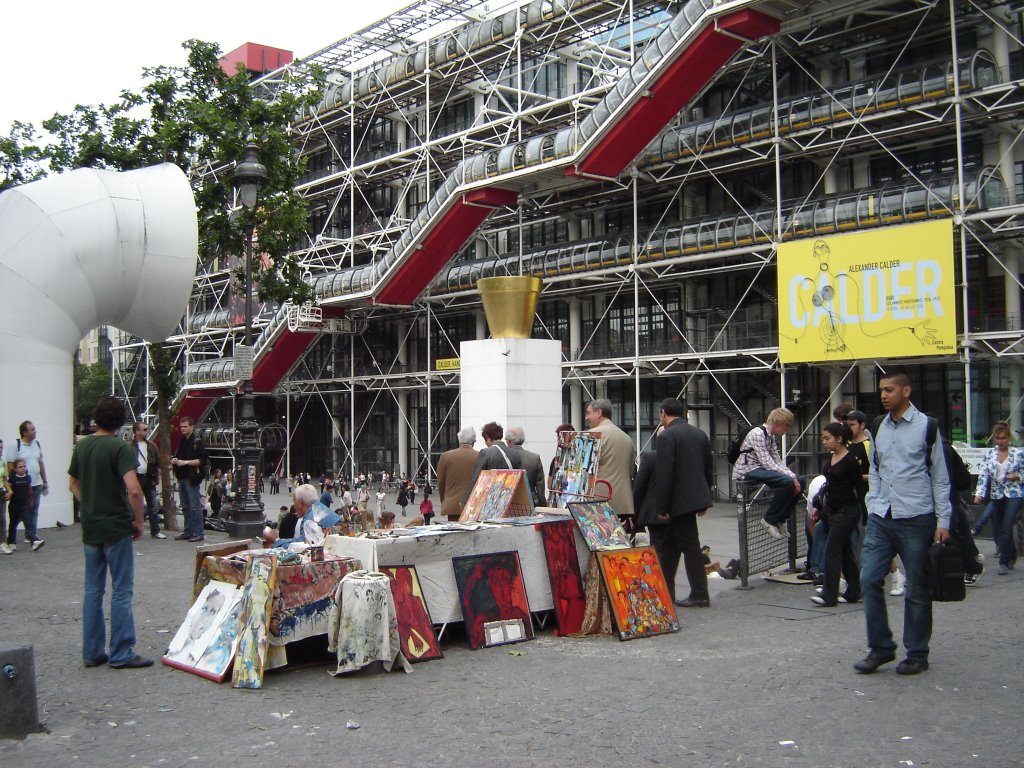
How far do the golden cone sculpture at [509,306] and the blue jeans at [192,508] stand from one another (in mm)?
5218

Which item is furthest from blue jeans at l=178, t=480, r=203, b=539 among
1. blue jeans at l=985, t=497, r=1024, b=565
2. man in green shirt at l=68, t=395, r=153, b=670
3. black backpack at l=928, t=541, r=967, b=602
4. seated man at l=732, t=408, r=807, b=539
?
black backpack at l=928, t=541, r=967, b=602

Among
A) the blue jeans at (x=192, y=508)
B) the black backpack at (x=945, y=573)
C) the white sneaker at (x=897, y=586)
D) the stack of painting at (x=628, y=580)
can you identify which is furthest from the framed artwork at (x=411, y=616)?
the blue jeans at (x=192, y=508)

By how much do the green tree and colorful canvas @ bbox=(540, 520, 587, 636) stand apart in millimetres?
63432

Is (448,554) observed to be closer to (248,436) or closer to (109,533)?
(109,533)

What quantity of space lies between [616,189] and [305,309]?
1248 centimetres

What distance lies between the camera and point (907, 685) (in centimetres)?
629

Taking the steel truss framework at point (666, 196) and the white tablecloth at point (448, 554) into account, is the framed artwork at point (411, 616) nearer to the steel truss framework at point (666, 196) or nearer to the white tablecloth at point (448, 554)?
the white tablecloth at point (448, 554)

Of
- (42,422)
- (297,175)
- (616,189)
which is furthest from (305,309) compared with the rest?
(42,422)

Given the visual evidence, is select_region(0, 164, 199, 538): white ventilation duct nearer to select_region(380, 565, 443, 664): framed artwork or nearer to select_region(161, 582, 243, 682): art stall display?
select_region(161, 582, 243, 682): art stall display

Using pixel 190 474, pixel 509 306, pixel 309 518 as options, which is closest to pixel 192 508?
pixel 190 474

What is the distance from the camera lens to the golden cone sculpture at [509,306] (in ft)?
53.5

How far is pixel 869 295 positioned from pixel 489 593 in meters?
17.5

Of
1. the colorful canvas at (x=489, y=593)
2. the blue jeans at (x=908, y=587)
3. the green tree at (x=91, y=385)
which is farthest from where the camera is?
the green tree at (x=91, y=385)

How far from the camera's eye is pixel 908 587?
6.53 meters
